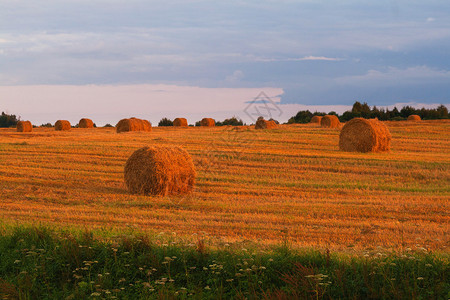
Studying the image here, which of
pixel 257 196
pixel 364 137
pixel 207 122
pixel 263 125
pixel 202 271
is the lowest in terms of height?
pixel 257 196

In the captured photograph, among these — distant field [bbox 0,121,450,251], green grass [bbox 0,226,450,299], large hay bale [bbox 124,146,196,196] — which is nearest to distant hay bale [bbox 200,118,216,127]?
distant field [bbox 0,121,450,251]

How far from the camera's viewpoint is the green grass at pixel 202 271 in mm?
6406

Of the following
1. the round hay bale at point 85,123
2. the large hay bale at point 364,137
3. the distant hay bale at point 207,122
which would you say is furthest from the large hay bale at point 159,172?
the round hay bale at point 85,123

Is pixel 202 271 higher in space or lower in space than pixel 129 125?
lower

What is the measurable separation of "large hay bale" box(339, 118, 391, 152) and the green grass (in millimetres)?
21529

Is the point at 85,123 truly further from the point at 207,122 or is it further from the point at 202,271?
the point at 202,271

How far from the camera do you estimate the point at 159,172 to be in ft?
53.0

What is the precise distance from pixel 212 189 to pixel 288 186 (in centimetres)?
302

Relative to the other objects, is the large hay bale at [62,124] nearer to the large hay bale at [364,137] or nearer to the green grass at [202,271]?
the large hay bale at [364,137]

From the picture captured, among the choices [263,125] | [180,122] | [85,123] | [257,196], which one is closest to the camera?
[257,196]

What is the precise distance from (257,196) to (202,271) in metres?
8.72

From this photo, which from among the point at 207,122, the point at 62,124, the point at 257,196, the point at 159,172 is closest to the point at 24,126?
the point at 62,124

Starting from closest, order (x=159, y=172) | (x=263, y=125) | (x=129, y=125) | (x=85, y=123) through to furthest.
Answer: (x=159, y=172) → (x=129, y=125) → (x=263, y=125) → (x=85, y=123)

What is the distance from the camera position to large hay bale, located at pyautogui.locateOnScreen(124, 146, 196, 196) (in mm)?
16188
